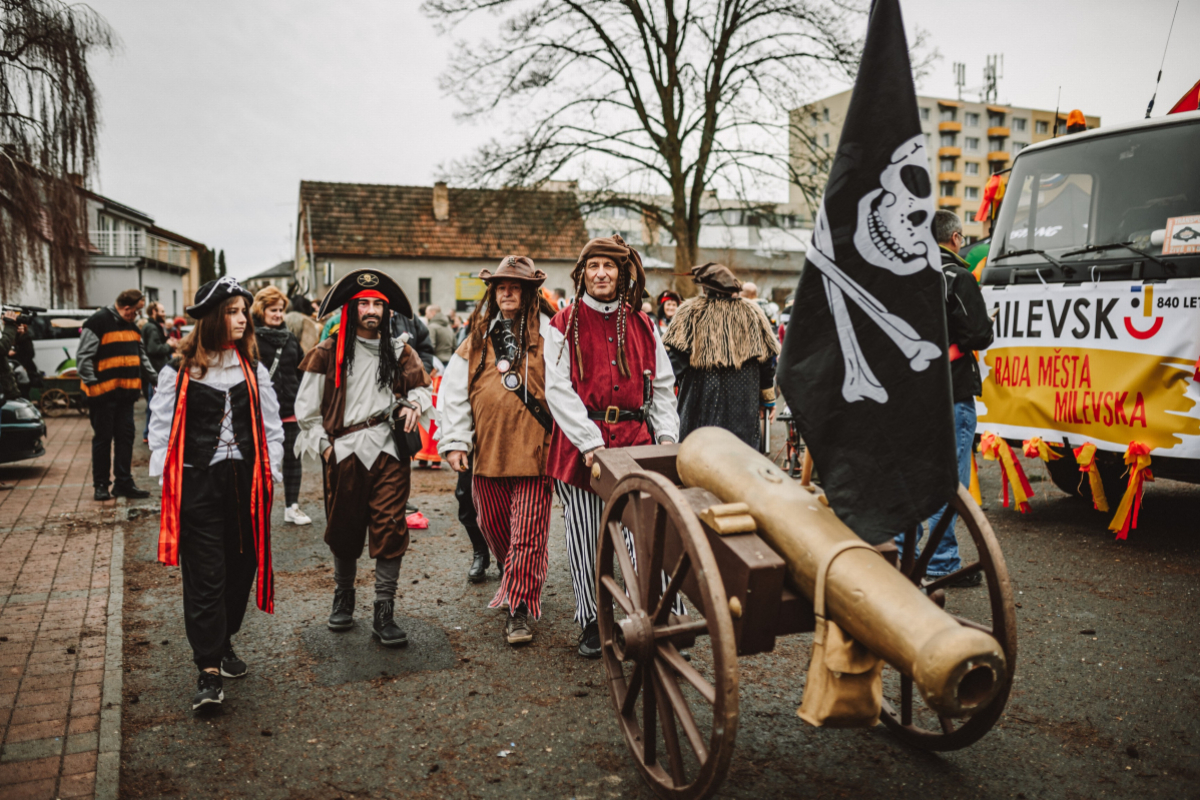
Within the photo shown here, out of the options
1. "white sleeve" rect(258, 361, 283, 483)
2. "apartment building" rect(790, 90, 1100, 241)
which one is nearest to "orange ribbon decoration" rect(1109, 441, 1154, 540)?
"white sleeve" rect(258, 361, 283, 483)

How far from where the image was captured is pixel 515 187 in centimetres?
1723

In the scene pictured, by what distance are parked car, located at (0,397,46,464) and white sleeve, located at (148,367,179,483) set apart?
254 inches

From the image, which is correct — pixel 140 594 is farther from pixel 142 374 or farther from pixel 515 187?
pixel 515 187

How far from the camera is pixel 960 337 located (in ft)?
15.0

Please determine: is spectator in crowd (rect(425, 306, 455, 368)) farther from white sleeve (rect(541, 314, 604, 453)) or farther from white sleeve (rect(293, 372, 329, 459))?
white sleeve (rect(541, 314, 604, 453))

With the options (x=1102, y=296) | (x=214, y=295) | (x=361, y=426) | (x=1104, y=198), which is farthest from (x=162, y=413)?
(x=1104, y=198)

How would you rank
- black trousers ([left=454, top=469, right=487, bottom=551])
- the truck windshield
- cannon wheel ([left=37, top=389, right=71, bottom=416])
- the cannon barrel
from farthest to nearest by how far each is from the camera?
cannon wheel ([left=37, top=389, right=71, bottom=416])
black trousers ([left=454, top=469, right=487, bottom=551])
the truck windshield
the cannon barrel

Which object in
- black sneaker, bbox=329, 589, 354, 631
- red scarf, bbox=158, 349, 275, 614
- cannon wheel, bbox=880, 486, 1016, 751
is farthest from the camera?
black sneaker, bbox=329, 589, 354, 631

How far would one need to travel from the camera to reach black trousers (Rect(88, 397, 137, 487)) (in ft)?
24.9

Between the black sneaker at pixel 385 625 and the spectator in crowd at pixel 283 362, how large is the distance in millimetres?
2686

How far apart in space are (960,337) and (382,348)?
317cm

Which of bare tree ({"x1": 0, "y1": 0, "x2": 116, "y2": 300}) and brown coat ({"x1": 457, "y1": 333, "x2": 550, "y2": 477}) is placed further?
bare tree ({"x1": 0, "y1": 0, "x2": 116, "y2": 300})

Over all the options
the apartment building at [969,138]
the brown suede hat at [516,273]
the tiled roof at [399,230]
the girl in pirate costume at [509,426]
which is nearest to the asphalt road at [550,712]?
the girl in pirate costume at [509,426]

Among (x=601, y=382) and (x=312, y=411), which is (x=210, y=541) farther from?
A: (x=601, y=382)
